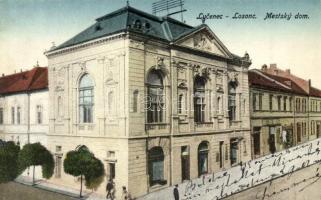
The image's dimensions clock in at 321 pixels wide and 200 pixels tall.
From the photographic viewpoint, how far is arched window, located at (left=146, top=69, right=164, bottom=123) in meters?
12.0

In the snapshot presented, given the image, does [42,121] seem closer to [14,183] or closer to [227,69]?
[14,183]

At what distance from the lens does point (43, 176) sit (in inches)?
532

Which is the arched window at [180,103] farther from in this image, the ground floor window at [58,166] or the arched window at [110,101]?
the ground floor window at [58,166]

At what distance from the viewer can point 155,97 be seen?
40.3 feet

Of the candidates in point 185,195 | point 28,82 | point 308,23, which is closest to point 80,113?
point 28,82

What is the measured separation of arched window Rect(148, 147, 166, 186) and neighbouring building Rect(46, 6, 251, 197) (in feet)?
0.11

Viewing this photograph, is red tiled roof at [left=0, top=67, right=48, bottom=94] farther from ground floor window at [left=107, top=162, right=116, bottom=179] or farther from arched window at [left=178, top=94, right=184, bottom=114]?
arched window at [left=178, top=94, right=184, bottom=114]

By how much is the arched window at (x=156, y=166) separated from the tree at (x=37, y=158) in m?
3.77

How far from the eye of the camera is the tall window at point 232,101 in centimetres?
1596

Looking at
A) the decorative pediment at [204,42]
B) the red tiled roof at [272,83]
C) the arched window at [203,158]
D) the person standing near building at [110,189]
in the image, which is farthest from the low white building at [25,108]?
the red tiled roof at [272,83]

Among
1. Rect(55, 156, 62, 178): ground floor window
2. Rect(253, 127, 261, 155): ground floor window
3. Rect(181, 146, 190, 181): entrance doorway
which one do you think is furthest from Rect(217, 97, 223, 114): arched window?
Rect(55, 156, 62, 178): ground floor window

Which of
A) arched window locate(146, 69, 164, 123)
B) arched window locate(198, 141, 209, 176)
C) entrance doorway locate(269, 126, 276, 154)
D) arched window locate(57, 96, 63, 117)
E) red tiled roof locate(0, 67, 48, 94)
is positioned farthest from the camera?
entrance doorway locate(269, 126, 276, 154)

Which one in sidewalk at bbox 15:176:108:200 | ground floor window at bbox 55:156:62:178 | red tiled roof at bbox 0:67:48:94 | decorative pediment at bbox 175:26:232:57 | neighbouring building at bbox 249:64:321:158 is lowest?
sidewalk at bbox 15:176:108:200

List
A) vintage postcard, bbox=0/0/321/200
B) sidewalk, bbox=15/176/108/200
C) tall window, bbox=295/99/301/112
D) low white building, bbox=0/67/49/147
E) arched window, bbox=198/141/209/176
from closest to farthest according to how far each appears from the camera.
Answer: vintage postcard, bbox=0/0/321/200 → sidewalk, bbox=15/176/108/200 → low white building, bbox=0/67/49/147 → arched window, bbox=198/141/209/176 → tall window, bbox=295/99/301/112
